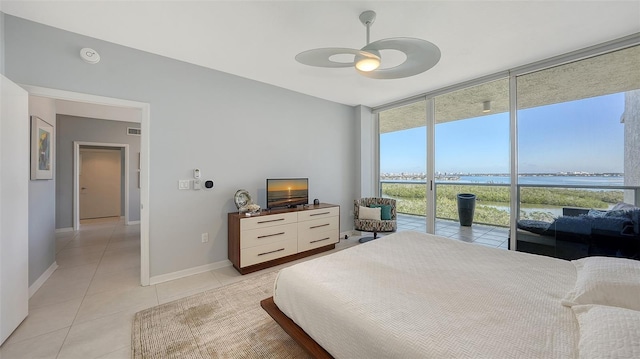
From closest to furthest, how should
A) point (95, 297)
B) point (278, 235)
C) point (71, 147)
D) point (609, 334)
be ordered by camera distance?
point (609, 334), point (95, 297), point (278, 235), point (71, 147)

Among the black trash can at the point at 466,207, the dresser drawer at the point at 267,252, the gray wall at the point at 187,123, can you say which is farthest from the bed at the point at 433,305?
the black trash can at the point at 466,207

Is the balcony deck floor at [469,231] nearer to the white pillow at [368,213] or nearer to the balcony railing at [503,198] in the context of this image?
the balcony railing at [503,198]

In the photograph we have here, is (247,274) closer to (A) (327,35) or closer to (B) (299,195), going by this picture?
(B) (299,195)

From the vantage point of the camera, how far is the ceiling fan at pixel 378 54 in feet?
5.63

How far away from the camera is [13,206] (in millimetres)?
1794

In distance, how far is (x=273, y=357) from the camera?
1.53 m

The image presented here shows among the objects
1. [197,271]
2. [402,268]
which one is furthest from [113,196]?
[402,268]

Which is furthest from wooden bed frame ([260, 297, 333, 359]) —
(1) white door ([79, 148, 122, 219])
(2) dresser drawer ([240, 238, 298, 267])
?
(1) white door ([79, 148, 122, 219])

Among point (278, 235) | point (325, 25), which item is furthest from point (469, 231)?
point (325, 25)

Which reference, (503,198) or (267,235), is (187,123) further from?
(503,198)

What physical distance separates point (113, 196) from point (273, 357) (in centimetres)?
779

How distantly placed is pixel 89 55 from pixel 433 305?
143 inches

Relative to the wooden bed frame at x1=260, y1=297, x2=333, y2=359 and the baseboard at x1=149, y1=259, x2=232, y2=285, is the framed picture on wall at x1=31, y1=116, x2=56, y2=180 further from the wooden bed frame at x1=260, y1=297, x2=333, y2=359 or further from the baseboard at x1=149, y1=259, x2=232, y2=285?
the wooden bed frame at x1=260, y1=297, x2=333, y2=359

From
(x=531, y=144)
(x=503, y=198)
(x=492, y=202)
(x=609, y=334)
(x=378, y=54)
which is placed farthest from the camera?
(x=492, y=202)
